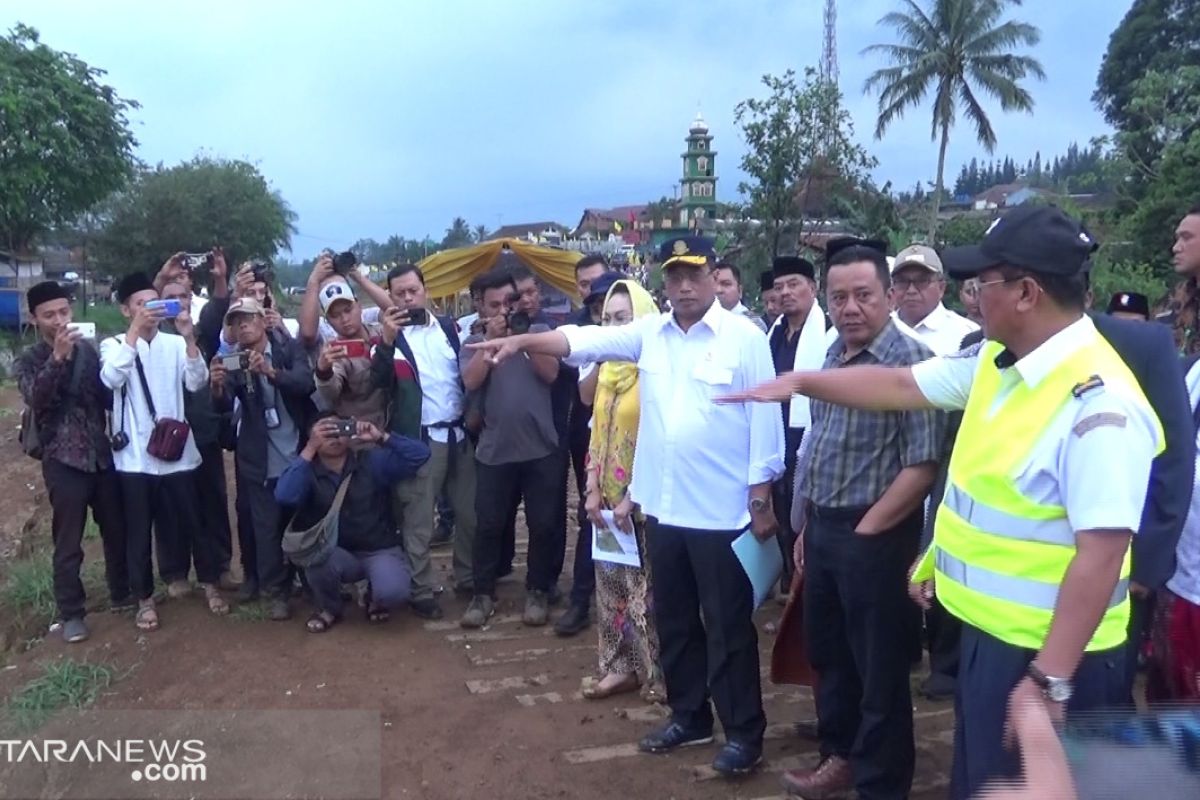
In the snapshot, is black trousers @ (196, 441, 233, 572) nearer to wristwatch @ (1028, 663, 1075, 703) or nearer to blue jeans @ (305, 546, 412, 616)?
blue jeans @ (305, 546, 412, 616)

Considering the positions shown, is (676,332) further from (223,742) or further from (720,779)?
(223,742)

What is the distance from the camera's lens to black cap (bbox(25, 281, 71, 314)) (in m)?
5.36

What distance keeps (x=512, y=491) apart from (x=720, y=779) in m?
2.24

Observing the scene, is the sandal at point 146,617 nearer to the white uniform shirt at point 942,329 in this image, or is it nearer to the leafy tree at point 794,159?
the white uniform shirt at point 942,329

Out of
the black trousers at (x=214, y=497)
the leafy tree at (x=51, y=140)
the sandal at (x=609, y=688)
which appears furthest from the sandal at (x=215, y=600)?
the leafy tree at (x=51, y=140)

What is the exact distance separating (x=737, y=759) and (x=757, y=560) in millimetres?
778

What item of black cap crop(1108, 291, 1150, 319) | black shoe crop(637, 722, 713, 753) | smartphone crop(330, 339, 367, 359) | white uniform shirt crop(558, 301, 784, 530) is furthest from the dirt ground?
black cap crop(1108, 291, 1150, 319)

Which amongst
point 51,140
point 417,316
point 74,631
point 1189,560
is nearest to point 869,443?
point 1189,560

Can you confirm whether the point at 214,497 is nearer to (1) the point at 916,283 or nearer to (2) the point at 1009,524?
(1) the point at 916,283

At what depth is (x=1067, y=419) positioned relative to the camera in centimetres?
218

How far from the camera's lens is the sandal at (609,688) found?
4660mm

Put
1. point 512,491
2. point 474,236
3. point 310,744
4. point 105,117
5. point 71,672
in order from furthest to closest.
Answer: point 474,236 → point 105,117 → point 512,491 → point 71,672 → point 310,744

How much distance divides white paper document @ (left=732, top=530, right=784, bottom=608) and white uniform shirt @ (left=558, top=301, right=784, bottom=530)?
0.23ft

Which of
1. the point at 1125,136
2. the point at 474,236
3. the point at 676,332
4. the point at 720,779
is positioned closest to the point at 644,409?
the point at 676,332
